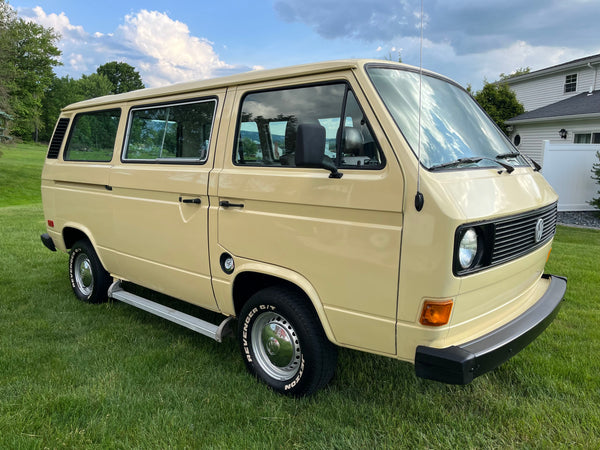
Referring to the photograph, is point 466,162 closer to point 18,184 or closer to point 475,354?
point 475,354

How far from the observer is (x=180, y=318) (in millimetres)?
4012

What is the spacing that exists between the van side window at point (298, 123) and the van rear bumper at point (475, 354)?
3.67ft

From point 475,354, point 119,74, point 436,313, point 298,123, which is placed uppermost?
point 119,74

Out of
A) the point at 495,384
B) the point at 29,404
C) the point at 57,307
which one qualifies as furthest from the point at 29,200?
the point at 495,384

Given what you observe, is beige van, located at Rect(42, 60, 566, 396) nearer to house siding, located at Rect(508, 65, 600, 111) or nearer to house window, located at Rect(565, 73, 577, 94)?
house siding, located at Rect(508, 65, 600, 111)

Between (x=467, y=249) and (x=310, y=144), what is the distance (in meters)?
1.06

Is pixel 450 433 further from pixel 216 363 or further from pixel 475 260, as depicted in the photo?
pixel 216 363

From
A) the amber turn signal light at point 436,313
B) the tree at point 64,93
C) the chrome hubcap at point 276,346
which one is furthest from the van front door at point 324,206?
the tree at point 64,93

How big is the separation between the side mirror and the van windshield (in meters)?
0.47

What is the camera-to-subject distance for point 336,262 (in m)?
2.84

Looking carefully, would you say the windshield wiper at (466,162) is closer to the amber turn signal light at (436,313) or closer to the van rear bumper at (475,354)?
the amber turn signal light at (436,313)

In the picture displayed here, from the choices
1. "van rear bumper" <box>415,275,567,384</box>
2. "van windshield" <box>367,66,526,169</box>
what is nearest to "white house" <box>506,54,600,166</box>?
"van windshield" <box>367,66,526,169</box>

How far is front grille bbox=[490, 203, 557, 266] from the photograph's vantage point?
107 inches

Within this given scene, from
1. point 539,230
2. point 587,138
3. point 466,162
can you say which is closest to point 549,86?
point 587,138
